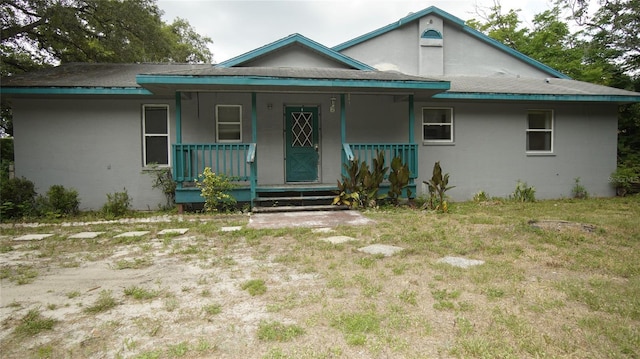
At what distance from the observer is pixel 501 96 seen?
9039mm

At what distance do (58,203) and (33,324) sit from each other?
19.6ft

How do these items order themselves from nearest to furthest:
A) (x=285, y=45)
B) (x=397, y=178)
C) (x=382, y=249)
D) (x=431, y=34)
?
(x=382, y=249) < (x=397, y=178) < (x=285, y=45) < (x=431, y=34)

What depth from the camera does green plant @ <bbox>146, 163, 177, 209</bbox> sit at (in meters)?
7.96

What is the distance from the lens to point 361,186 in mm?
7473

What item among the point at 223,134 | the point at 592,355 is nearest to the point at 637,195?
the point at 592,355

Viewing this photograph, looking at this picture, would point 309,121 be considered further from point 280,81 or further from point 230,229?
point 230,229

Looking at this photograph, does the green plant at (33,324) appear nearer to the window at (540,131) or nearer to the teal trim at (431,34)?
the window at (540,131)

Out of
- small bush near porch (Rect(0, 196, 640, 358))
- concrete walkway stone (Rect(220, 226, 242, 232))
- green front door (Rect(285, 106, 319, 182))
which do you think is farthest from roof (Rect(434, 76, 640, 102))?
concrete walkway stone (Rect(220, 226, 242, 232))

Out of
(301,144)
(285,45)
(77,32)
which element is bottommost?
(301,144)

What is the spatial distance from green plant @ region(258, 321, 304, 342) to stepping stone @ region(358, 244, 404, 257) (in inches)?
77.3

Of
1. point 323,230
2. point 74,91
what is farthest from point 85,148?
point 323,230

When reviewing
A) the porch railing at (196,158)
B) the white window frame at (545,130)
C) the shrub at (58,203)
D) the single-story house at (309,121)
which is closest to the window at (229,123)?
the single-story house at (309,121)

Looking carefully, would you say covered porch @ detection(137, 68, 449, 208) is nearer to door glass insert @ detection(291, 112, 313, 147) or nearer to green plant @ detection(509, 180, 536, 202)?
door glass insert @ detection(291, 112, 313, 147)

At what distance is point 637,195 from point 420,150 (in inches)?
240
